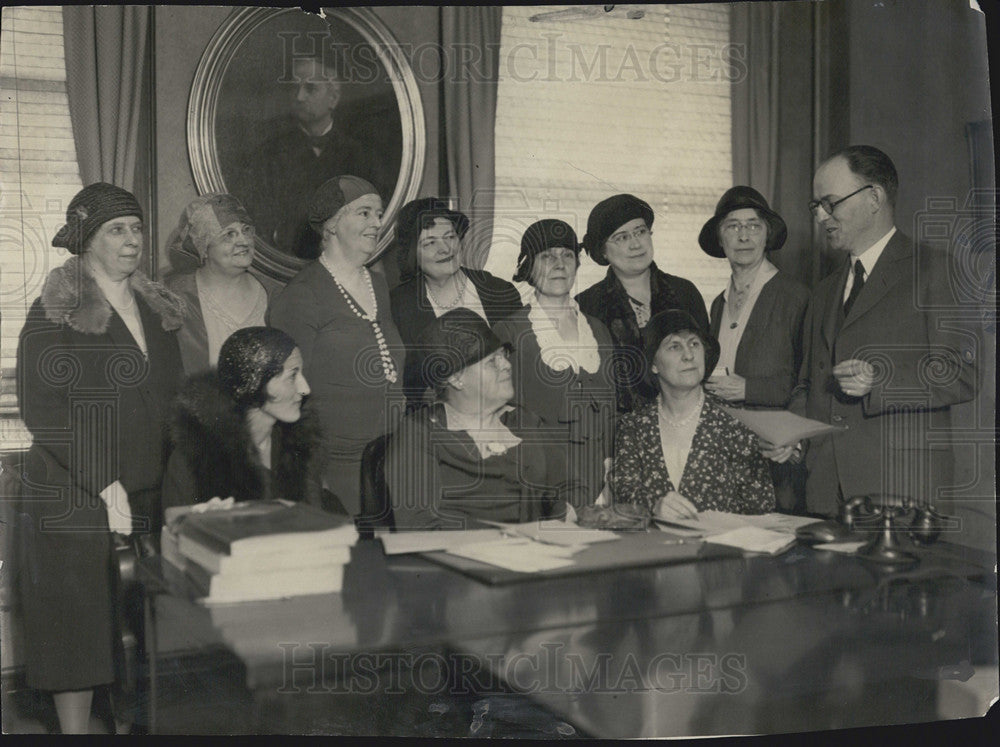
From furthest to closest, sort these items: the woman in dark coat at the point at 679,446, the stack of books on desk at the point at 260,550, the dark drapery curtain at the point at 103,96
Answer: the woman in dark coat at the point at 679,446 < the dark drapery curtain at the point at 103,96 < the stack of books on desk at the point at 260,550

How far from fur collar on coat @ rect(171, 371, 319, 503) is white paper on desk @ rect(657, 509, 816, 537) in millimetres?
1057

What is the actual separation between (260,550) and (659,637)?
1136 mm

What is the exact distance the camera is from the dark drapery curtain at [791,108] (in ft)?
10.3

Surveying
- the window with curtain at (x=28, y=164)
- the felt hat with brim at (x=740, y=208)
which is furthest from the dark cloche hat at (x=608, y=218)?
the window with curtain at (x=28, y=164)

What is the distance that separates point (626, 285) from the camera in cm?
312

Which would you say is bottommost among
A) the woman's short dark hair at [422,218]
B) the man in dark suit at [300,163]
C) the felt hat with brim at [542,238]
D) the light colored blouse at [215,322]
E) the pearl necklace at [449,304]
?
the light colored blouse at [215,322]

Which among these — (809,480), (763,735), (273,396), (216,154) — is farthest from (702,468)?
(216,154)

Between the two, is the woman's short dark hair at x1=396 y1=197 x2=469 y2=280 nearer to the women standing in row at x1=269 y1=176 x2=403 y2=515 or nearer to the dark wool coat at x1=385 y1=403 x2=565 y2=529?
the women standing in row at x1=269 y1=176 x2=403 y2=515

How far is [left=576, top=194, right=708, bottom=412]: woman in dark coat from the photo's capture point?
10.2ft

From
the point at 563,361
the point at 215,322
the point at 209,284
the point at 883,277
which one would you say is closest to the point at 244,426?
the point at 215,322

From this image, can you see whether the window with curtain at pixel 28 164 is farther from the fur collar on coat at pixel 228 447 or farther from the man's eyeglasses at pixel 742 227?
the man's eyeglasses at pixel 742 227

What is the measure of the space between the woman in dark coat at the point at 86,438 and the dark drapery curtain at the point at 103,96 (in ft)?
0.48

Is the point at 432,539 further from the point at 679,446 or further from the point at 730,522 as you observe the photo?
the point at 730,522

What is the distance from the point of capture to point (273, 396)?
3.05m
